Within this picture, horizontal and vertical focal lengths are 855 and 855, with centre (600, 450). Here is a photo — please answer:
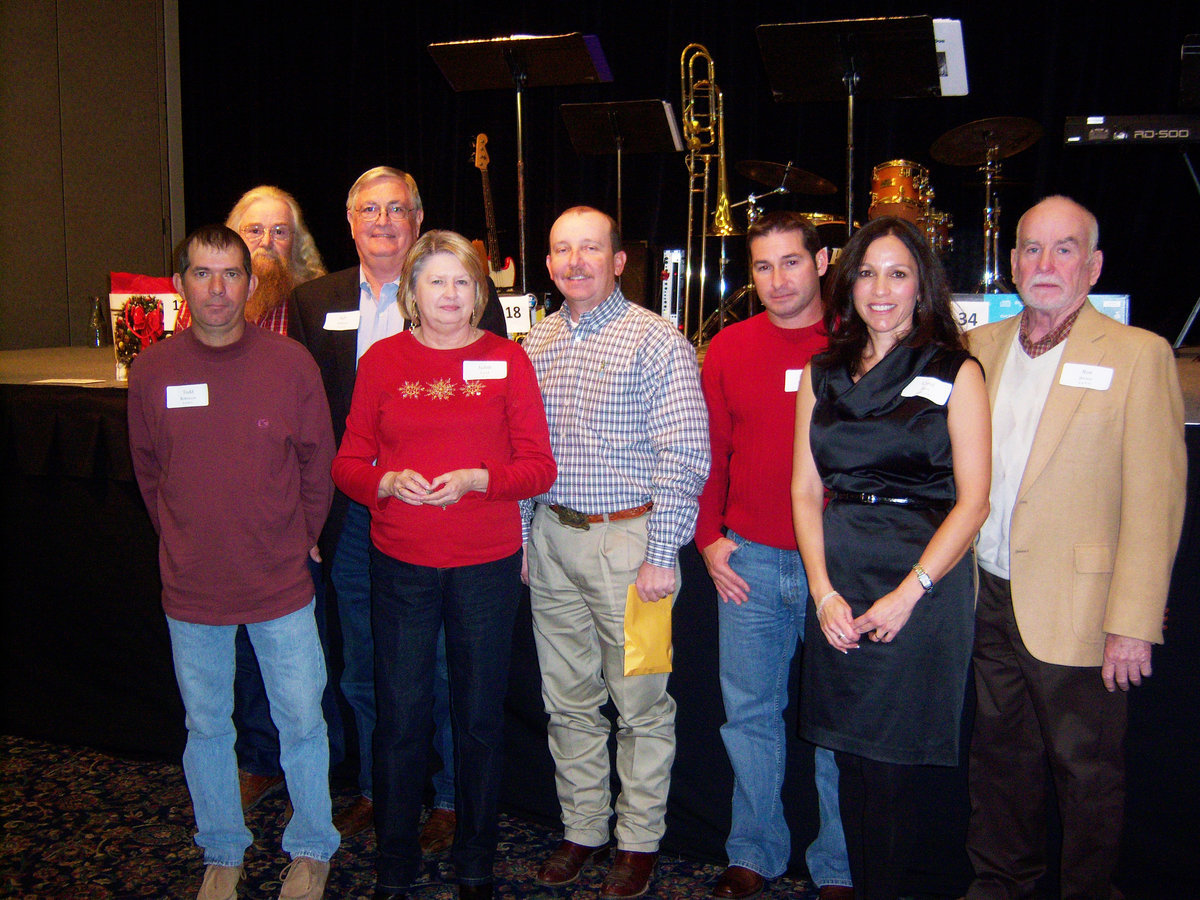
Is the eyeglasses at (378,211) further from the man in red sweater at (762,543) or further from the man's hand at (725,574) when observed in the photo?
the man's hand at (725,574)

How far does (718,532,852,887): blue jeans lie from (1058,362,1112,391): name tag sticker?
77 centimetres

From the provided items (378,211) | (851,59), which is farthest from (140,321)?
(851,59)

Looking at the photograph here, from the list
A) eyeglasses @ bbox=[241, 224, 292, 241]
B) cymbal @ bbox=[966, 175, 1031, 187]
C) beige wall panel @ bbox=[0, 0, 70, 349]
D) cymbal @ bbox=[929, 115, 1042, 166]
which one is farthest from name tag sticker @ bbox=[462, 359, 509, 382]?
beige wall panel @ bbox=[0, 0, 70, 349]

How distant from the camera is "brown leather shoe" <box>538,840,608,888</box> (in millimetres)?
2402

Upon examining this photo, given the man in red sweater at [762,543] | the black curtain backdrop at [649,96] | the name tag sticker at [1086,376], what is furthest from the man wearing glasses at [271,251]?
the black curtain backdrop at [649,96]

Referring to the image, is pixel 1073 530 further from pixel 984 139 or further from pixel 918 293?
pixel 984 139

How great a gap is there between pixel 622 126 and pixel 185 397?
3844 millimetres

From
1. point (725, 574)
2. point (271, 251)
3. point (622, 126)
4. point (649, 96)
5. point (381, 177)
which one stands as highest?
point (649, 96)

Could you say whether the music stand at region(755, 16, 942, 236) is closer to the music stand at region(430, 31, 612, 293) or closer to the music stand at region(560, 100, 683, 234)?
the music stand at region(430, 31, 612, 293)

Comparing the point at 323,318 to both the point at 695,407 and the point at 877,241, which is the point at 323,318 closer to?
the point at 695,407

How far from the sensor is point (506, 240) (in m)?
7.36

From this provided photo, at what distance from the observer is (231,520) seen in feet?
7.01

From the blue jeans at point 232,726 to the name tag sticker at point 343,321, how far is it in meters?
0.85

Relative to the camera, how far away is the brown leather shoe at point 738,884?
2.36 metres
